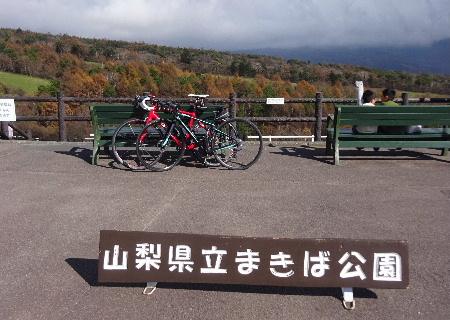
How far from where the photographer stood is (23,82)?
51.8m

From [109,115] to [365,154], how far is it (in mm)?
4478

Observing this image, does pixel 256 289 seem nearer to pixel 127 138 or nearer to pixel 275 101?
pixel 127 138

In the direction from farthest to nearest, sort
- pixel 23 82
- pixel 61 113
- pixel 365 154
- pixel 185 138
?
pixel 23 82 < pixel 61 113 < pixel 365 154 < pixel 185 138

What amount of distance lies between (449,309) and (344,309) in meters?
0.75

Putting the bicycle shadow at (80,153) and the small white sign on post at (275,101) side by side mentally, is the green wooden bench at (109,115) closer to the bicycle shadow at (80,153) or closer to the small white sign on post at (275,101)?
the bicycle shadow at (80,153)

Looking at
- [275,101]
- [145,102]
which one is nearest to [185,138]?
[145,102]

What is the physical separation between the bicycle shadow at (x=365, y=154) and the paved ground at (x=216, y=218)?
0.11ft

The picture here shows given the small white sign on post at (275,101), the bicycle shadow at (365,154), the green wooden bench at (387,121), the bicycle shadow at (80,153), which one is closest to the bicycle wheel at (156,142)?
the bicycle shadow at (80,153)

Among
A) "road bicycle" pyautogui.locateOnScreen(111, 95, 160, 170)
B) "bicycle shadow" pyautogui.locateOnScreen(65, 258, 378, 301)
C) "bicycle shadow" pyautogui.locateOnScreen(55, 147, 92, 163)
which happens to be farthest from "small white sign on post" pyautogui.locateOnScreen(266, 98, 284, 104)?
"bicycle shadow" pyautogui.locateOnScreen(65, 258, 378, 301)

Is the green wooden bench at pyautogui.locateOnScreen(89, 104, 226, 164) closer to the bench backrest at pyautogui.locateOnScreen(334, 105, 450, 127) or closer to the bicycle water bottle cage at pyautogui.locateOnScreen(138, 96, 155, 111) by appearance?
the bicycle water bottle cage at pyautogui.locateOnScreen(138, 96, 155, 111)

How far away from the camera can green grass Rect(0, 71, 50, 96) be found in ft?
156

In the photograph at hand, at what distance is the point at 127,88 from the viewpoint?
160 ft

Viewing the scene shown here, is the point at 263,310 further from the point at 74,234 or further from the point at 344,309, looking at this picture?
the point at 74,234

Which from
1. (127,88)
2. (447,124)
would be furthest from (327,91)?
(447,124)
